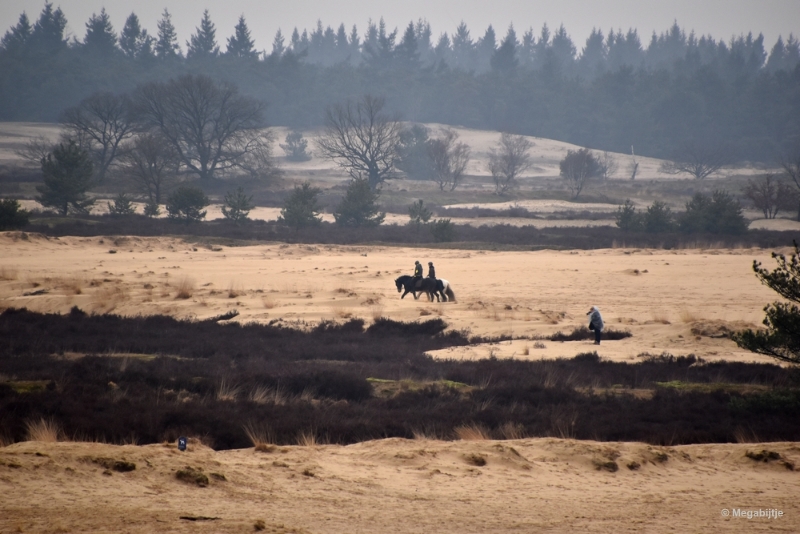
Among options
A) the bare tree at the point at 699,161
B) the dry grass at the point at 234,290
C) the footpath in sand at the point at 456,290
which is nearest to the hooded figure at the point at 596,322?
the footpath in sand at the point at 456,290

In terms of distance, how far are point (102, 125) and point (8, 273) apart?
59.9 metres

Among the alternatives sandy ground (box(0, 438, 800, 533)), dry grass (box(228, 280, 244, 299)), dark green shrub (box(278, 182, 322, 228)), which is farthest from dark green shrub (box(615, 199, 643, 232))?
sandy ground (box(0, 438, 800, 533))

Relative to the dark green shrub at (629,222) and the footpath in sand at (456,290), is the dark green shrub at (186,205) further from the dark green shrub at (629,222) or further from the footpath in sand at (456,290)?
the dark green shrub at (629,222)

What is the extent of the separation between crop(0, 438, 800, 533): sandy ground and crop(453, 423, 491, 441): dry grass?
673 mm

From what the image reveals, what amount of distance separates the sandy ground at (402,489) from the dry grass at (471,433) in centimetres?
67

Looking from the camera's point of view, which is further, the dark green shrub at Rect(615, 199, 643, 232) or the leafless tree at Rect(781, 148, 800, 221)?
the leafless tree at Rect(781, 148, 800, 221)

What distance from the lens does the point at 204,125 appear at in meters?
78.6

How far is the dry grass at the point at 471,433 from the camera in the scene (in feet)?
29.5

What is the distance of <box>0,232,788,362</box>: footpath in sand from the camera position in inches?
673

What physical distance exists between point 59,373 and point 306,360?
15.6 feet

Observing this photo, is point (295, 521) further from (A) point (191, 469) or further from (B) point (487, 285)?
(B) point (487, 285)

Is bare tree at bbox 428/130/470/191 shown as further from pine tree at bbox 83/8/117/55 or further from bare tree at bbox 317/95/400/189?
pine tree at bbox 83/8/117/55

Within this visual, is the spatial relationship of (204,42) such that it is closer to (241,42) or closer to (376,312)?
(241,42)

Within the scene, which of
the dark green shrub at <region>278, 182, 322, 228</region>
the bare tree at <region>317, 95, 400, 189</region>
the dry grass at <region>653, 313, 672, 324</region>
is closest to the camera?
the dry grass at <region>653, 313, 672, 324</region>
